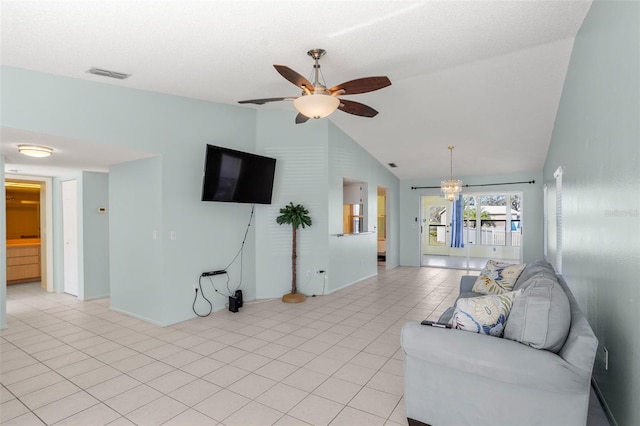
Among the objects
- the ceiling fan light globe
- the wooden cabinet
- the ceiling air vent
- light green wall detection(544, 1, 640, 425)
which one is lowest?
the wooden cabinet

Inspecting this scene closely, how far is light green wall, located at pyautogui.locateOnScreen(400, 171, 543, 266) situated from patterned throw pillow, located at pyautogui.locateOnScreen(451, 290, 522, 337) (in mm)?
5901

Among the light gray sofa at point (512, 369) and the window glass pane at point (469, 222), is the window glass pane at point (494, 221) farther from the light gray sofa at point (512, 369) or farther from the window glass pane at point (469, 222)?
the light gray sofa at point (512, 369)

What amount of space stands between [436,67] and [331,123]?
7.85 ft

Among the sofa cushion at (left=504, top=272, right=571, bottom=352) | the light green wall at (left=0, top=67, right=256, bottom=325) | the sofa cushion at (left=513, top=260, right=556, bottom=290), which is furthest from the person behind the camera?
the light green wall at (left=0, top=67, right=256, bottom=325)

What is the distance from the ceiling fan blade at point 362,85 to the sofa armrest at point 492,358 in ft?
6.54

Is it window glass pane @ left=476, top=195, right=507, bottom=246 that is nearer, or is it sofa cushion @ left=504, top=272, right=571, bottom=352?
sofa cushion @ left=504, top=272, right=571, bottom=352

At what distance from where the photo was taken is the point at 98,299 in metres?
5.55

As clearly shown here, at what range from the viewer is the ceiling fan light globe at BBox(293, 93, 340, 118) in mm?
2773

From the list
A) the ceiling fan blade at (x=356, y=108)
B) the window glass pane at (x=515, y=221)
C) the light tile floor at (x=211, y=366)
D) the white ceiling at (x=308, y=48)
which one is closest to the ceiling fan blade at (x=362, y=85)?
the ceiling fan blade at (x=356, y=108)

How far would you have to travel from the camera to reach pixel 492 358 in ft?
5.99

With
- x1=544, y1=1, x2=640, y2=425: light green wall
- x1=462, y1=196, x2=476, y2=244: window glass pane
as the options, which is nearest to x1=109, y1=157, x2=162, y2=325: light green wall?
x1=544, y1=1, x2=640, y2=425: light green wall

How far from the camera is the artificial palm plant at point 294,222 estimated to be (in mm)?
5299

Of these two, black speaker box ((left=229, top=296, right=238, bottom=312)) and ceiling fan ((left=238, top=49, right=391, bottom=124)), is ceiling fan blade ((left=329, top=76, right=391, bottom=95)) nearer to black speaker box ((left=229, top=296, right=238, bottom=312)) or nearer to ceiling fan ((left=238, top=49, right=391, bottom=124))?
ceiling fan ((left=238, top=49, right=391, bottom=124))

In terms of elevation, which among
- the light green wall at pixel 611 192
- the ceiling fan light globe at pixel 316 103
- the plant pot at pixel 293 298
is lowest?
the plant pot at pixel 293 298
